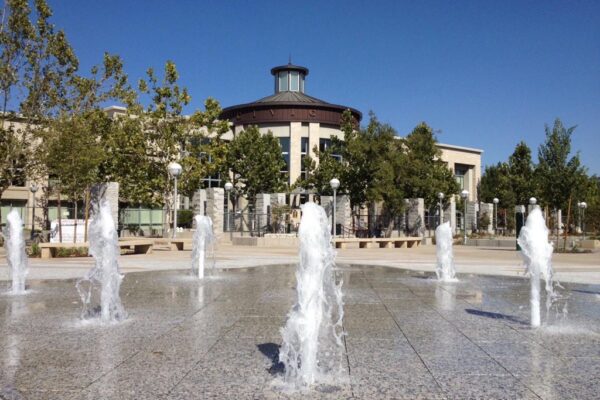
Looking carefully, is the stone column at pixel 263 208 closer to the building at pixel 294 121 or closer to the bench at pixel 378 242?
the bench at pixel 378 242

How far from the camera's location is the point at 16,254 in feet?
32.3

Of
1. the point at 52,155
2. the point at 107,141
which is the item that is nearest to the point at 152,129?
the point at 107,141

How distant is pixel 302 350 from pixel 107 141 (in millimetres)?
30423

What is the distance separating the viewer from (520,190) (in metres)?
54.0

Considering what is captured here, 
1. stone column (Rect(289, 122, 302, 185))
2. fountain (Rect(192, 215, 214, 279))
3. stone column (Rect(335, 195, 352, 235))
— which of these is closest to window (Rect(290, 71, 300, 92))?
stone column (Rect(289, 122, 302, 185))

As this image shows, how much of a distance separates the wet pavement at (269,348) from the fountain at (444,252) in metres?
2.41

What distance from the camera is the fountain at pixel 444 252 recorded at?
39.2 ft

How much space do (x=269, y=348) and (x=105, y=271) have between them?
9.77 feet

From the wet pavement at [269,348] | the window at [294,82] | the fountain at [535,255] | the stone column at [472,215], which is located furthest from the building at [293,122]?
→ the fountain at [535,255]

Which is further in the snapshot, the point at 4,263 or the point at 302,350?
the point at 4,263

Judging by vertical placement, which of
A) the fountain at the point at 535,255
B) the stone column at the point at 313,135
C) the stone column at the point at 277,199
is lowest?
the fountain at the point at 535,255

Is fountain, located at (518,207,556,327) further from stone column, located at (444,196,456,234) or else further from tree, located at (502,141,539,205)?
tree, located at (502,141,539,205)

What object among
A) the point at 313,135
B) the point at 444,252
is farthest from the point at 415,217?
the point at 444,252

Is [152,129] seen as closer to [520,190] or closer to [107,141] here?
[107,141]
